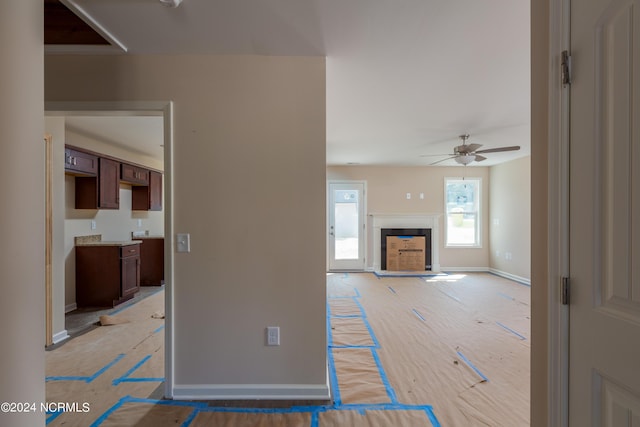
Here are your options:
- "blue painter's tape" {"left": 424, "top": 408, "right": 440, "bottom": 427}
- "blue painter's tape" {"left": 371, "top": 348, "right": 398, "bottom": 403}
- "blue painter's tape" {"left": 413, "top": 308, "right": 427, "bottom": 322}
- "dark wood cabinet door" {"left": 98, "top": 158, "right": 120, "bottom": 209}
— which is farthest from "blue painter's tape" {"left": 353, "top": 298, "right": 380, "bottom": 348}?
"dark wood cabinet door" {"left": 98, "top": 158, "right": 120, "bottom": 209}

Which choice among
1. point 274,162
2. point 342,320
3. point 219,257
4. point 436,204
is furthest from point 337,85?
point 436,204

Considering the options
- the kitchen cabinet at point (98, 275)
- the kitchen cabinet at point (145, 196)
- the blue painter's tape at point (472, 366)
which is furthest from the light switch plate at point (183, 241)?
the kitchen cabinet at point (145, 196)

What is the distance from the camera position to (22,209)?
0.92 m

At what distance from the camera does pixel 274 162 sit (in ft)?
6.77

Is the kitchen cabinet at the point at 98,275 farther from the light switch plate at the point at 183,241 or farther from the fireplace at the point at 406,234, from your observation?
the fireplace at the point at 406,234

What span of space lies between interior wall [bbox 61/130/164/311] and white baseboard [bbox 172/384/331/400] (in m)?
2.48

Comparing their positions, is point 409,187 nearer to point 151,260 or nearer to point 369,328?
point 369,328

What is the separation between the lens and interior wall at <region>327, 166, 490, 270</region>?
6871 mm

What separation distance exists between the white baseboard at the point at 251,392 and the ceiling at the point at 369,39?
236cm

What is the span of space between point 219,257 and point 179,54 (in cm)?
148

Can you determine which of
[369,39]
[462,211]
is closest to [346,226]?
[462,211]
